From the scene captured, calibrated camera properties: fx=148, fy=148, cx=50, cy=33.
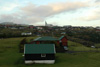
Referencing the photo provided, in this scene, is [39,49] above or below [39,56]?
above

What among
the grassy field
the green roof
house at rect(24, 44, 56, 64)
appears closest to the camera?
the grassy field

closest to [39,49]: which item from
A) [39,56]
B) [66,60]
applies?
[39,56]

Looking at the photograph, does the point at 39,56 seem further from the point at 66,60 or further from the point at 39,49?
the point at 66,60

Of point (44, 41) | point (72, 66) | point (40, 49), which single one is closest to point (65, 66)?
point (72, 66)

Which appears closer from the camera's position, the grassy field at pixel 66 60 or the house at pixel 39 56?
the grassy field at pixel 66 60

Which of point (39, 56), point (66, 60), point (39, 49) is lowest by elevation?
point (66, 60)

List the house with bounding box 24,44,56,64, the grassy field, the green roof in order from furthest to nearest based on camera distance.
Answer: the green roof < the house with bounding box 24,44,56,64 < the grassy field

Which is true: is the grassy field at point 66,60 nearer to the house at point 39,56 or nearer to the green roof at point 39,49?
the house at point 39,56

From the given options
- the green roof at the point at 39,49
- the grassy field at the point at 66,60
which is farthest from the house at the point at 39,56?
the grassy field at the point at 66,60

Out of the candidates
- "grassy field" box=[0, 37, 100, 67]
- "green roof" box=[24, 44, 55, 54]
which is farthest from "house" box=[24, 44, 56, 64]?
"grassy field" box=[0, 37, 100, 67]

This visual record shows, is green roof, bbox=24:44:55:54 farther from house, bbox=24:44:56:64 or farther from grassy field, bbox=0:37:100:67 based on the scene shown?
grassy field, bbox=0:37:100:67

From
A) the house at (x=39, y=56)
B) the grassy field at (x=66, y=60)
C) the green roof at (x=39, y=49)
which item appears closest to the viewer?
the grassy field at (x=66, y=60)
